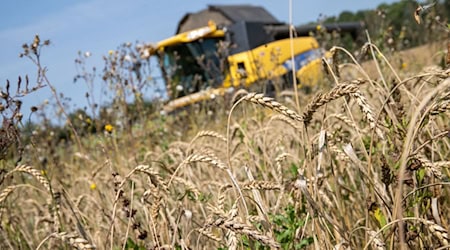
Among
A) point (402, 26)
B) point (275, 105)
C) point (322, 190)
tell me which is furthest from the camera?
point (402, 26)

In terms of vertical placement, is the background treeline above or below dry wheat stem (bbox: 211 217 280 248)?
above

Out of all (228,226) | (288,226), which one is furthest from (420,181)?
(228,226)

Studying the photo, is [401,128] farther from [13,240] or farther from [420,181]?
[13,240]

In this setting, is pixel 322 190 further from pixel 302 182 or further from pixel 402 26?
pixel 402 26

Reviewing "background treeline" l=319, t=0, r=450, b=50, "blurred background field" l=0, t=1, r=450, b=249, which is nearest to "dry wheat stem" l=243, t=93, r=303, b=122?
"blurred background field" l=0, t=1, r=450, b=249

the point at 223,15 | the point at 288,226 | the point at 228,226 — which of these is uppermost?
the point at 223,15

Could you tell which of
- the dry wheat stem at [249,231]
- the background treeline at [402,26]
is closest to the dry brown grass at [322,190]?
the dry wheat stem at [249,231]

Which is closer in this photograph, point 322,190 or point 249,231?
point 249,231

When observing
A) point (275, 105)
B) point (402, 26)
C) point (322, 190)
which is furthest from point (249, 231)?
point (402, 26)

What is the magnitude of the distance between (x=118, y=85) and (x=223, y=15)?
14.8 meters

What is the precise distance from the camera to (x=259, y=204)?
4.86ft

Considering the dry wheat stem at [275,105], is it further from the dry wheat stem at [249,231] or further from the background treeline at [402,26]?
the background treeline at [402,26]

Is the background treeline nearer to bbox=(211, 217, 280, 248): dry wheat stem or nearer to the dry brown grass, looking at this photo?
the dry brown grass

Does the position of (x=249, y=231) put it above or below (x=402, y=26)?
below
